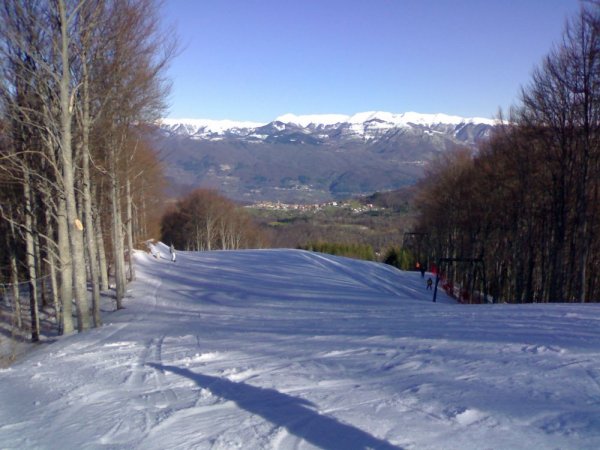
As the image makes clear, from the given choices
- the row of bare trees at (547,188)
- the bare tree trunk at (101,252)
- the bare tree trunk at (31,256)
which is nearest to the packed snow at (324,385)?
the bare tree trunk at (31,256)

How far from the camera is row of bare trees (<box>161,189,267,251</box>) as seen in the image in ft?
176

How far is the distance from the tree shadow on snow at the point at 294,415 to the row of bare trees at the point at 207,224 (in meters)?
45.8

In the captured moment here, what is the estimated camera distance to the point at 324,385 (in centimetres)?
579

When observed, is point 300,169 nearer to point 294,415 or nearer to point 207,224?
point 207,224

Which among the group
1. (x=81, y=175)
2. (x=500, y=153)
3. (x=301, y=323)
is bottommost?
(x=301, y=323)

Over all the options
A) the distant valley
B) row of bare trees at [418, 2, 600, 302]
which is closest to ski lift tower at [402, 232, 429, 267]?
row of bare trees at [418, 2, 600, 302]

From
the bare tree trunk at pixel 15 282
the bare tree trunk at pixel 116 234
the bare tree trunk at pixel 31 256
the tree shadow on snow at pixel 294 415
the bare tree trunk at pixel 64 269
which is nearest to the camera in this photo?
the tree shadow on snow at pixel 294 415

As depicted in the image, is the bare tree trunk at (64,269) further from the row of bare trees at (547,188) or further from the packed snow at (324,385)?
the row of bare trees at (547,188)

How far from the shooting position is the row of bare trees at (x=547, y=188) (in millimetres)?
17234

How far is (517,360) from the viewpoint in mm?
6152

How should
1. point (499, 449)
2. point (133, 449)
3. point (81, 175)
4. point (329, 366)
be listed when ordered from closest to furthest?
point (499, 449) < point (133, 449) < point (329, 366) < point (81, 175)

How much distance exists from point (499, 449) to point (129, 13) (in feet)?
39.1

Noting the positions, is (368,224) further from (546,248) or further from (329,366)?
(329,366)

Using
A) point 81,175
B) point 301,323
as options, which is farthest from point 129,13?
point 301,323
